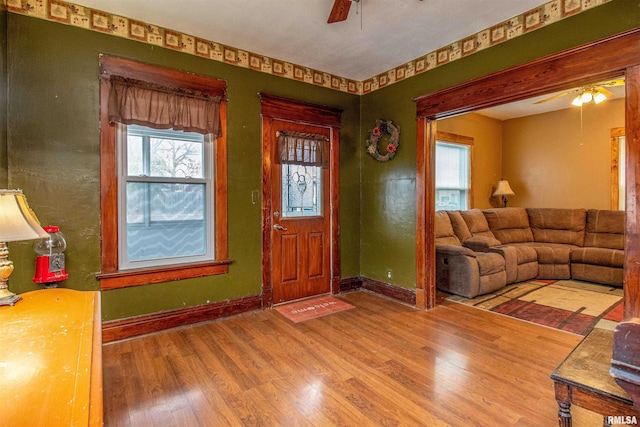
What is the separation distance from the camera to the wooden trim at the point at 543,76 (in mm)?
2225

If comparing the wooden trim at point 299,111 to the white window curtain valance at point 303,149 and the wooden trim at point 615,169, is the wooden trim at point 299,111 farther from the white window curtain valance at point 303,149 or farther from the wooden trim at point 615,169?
the wooden trim at point 615,169

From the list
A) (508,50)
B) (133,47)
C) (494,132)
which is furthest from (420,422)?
(494,132)

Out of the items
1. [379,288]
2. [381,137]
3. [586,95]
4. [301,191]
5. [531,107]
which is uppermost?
[531,107]

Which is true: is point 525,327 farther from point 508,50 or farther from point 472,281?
point 508,50

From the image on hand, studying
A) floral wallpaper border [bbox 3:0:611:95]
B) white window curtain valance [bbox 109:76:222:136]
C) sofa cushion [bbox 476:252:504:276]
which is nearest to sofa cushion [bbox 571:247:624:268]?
sofa cushion [bbox 476:252:504:276]

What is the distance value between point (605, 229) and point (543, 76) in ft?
11.8

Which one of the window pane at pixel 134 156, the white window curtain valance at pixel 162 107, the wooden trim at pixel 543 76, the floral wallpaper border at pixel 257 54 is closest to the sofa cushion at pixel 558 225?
the wooden trim at pixel 543 76

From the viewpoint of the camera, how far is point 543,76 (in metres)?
2.61

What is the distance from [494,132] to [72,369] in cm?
721

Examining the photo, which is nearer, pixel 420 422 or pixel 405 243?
pixel 420 422

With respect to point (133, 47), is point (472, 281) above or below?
below

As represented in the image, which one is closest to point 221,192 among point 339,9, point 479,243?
point 339,9

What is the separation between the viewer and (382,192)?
413 centimetres

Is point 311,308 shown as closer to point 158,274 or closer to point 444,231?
point 158,274
